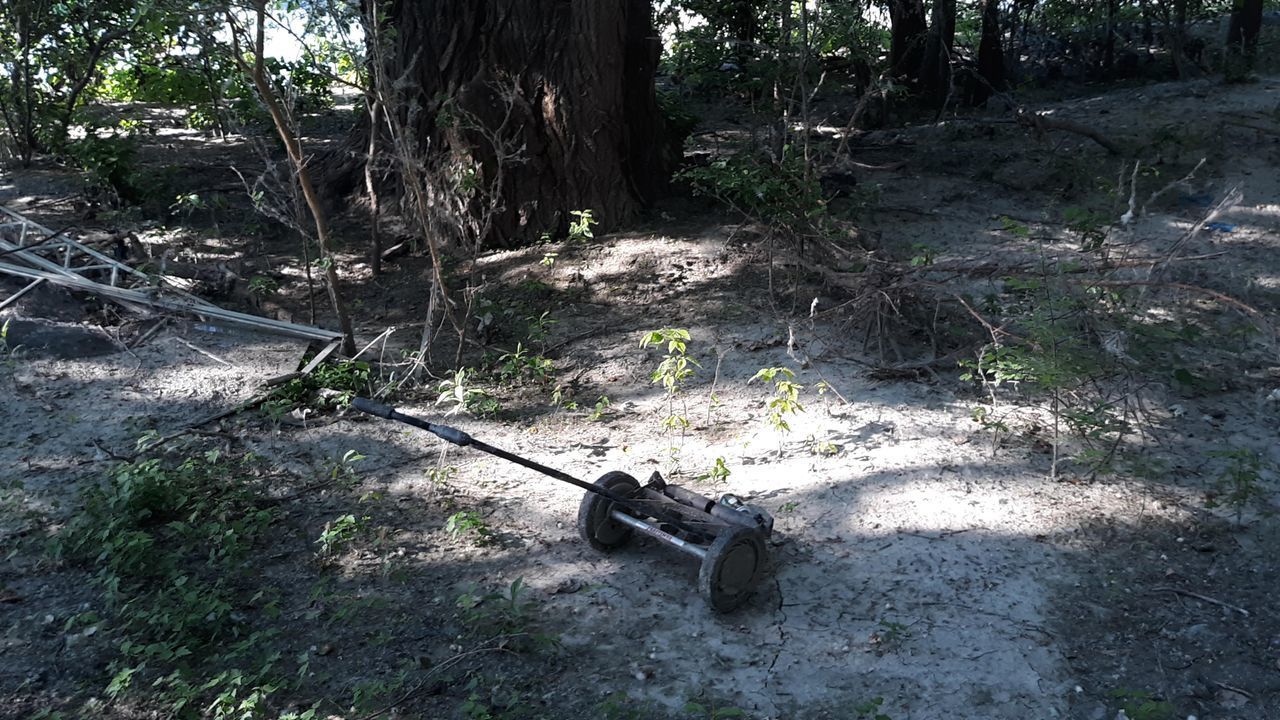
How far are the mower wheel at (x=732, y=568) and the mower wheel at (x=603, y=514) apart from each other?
0.59m

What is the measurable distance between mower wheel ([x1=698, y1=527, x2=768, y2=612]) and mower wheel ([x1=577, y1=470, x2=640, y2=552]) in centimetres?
59

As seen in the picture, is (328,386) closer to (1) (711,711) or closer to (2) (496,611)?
(2) (496,611)

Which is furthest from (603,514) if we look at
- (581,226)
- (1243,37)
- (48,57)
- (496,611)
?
(1243,37)

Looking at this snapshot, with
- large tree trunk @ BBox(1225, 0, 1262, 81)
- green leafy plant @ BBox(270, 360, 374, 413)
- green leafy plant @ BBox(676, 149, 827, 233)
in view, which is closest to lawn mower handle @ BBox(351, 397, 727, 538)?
green leafy plant @ BBox(270, 360, 374, 413)

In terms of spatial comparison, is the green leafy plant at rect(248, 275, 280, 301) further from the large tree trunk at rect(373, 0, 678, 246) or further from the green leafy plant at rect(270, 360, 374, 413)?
the large tree trunk at rect(373, 0, 678, 246)

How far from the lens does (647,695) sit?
356cm

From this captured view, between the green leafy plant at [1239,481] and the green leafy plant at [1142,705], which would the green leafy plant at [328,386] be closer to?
the green leafy plant at [1142,705]

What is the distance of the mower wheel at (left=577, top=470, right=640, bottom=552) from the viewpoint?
4324 mm

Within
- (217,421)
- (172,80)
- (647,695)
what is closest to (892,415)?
(647,695)

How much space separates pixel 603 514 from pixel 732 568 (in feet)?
2.35

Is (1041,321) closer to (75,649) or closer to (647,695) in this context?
(647,695)

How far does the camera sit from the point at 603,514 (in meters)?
4.38

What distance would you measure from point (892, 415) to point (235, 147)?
27.0 feet

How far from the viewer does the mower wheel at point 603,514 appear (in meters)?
4.32
